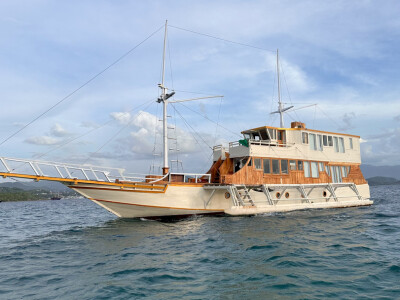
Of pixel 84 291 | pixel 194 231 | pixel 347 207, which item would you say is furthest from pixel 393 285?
pixel 347 207

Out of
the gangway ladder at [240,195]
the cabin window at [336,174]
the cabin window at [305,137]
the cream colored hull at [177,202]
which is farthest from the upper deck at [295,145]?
the cream colored hull at [177,202]

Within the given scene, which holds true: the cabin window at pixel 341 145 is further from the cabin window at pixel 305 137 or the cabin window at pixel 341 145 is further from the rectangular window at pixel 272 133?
the rectangular window at pixel 272 133

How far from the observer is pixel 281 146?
79.4 ft

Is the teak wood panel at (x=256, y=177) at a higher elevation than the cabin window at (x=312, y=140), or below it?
below

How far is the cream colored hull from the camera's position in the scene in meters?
18.9

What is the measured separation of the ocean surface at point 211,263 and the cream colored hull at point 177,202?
9.32 ft

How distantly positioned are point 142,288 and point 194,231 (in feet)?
26.6

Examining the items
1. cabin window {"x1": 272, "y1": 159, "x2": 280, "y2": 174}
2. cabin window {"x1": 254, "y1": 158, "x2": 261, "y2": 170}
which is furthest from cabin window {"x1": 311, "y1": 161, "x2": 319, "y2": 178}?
cabin window {"x1": 254, "y1": 158, "x2": 261, "y2": 170}

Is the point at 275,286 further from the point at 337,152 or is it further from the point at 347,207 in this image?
the point at 337,152

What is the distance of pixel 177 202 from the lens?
19812 mm

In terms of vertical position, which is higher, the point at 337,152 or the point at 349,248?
the point at 337,152

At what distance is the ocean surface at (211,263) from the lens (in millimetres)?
7434

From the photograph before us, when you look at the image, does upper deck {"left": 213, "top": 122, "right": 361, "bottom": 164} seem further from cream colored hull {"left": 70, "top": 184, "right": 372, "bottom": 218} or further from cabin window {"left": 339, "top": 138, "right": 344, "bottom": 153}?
cream colored hull {"left": 70, "top": 184, "right": 372, "bottom": 218}

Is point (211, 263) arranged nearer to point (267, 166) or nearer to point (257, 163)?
point (257, 163)
